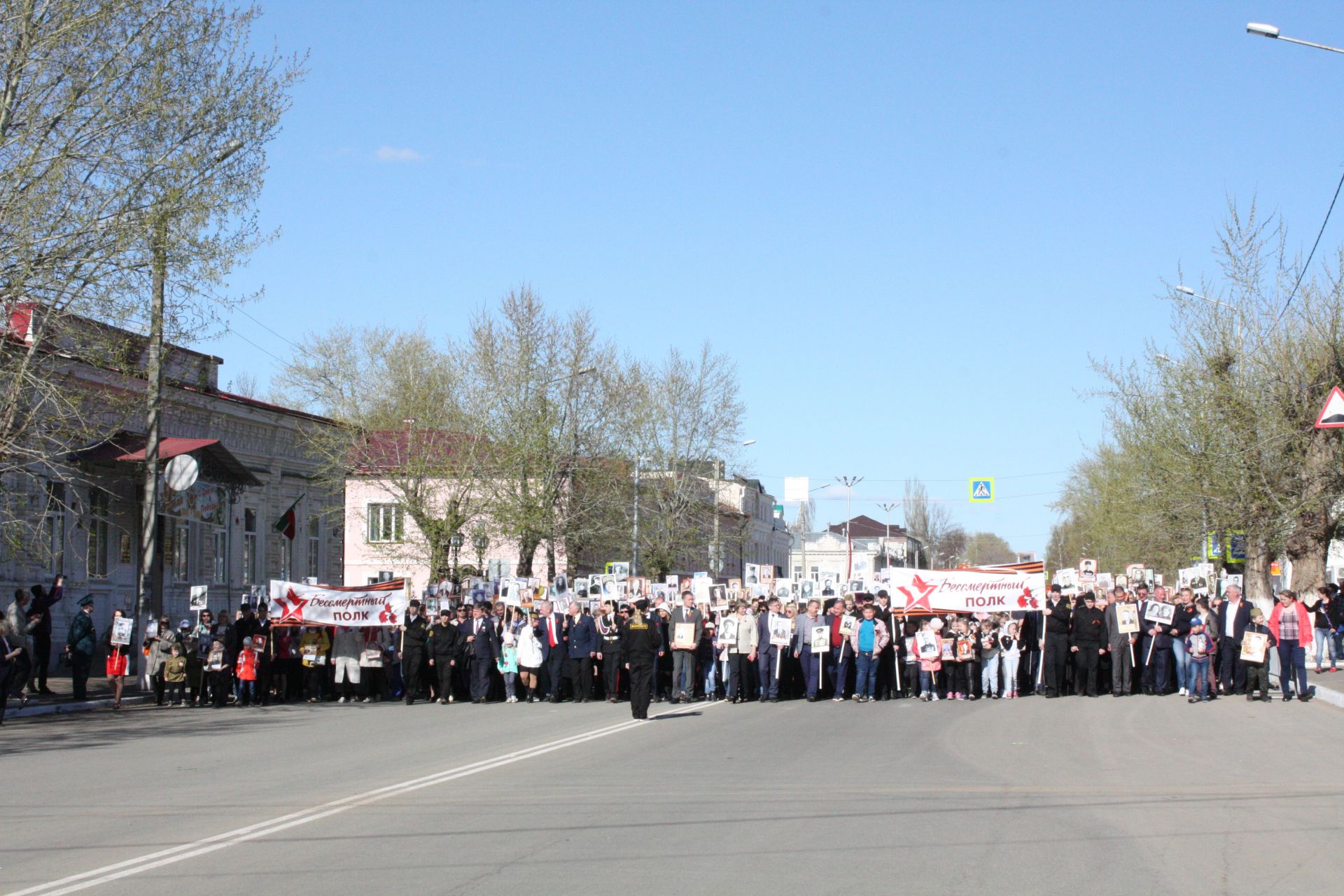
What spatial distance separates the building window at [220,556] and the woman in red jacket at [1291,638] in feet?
88.2

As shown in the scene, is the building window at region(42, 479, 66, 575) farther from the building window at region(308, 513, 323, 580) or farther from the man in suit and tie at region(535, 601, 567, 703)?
the building window at region(308, 513, 323, 580)

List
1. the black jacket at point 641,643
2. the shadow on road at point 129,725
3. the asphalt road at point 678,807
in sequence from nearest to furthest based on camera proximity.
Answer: the asphalt road at point 678,807 < the shadow on road at point 129,725 < the black jacket at point 641,643

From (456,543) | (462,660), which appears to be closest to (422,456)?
(456,543)

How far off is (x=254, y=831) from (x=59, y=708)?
48.0 feet

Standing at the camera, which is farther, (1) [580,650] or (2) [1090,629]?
(1) [580,650]

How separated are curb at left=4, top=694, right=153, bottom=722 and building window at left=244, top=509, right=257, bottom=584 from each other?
15.3 m

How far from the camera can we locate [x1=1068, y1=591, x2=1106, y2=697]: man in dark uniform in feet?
79.6

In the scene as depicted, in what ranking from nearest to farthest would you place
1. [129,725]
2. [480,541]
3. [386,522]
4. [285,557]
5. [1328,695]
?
[129,725] → [1328,695] → [285,557] → [480,541] → [386,522]

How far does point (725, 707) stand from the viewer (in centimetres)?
2322

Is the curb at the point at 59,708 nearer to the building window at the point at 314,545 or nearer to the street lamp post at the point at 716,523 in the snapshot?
the building window at the point at 314,545

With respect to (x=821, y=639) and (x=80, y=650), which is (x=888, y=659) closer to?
(x=821, y=639)

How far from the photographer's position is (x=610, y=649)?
80.0 ft

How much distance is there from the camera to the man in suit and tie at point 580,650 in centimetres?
2450

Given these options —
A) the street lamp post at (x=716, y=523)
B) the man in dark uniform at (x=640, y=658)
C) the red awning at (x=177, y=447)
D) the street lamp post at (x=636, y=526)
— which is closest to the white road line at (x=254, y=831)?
the man in dark uniform at (x=640, y=658)
